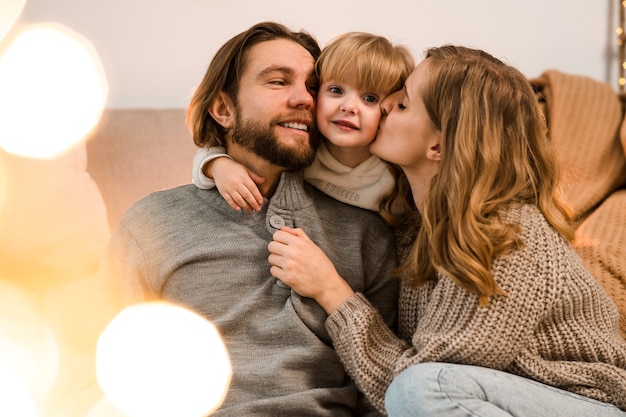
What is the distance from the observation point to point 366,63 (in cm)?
142

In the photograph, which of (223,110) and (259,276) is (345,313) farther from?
(223,110)

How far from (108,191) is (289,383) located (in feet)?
2.52

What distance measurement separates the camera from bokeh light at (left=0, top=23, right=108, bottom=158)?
173cm

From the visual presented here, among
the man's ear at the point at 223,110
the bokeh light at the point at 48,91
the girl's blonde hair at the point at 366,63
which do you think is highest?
the girl's blonde hair at the point at 366,63

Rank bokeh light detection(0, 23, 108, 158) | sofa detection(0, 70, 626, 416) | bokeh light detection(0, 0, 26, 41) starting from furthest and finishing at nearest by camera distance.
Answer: bokeh light detection(0, 0, 26, 41), bokeh light detection(0, 23, 108, 158), sofa detection(0, 70, 626, 416)

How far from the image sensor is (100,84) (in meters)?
2.01

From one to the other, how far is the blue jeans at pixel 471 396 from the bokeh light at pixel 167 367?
0.37 meters

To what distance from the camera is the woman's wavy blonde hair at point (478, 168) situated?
3.95 feet

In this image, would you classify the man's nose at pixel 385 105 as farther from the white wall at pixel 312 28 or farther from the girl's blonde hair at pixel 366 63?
the white wall at pixel 312 28

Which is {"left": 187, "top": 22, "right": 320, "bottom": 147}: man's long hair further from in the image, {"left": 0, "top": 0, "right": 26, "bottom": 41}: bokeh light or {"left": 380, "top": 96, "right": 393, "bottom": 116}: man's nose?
{"left": 0, "top": 0, "right": 26, "bottom": 41}: bokeh light

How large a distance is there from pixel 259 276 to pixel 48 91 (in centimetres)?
84

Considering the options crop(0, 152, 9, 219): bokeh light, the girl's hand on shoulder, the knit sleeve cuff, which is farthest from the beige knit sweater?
crop(0, 152, 9, 219): bokeh light

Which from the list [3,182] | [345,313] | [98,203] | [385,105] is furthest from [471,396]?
[3,182]

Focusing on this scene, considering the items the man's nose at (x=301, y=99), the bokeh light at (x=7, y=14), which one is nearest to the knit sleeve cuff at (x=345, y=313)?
the man's nose at (x=301, y=99)
